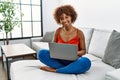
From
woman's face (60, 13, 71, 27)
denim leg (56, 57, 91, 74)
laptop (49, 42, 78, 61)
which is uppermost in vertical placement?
woman's face (60, 13, 71, 27)

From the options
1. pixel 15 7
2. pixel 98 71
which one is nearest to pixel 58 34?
pixel 98 71

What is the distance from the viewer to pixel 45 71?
1.77 m

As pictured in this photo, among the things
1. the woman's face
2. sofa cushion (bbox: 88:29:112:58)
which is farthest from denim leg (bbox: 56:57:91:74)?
sofa cushion (bbox: 88:29:112:58)

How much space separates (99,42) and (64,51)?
100 centimetres

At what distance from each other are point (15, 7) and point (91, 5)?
5.98 ft

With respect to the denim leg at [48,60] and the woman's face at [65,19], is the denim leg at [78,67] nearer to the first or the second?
the denim leg at [48,60]

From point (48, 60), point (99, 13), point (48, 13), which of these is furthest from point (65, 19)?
point (48, 13)

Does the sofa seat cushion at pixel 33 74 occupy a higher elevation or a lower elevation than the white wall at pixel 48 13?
lower

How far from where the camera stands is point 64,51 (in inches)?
62.6

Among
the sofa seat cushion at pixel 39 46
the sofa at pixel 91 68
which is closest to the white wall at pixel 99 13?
the sofa at pixel 91 68

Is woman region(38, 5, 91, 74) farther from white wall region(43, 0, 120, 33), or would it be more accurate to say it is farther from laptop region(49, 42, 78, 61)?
white wall region(43, 0, 120, 33)

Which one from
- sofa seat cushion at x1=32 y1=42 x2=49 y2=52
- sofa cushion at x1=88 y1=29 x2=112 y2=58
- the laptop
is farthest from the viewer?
sofa seat cushion at x1=32 y1=42 x2=49 y2=52

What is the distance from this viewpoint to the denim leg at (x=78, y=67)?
164 centimetres

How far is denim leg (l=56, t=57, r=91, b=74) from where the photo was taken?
5.38 ft
